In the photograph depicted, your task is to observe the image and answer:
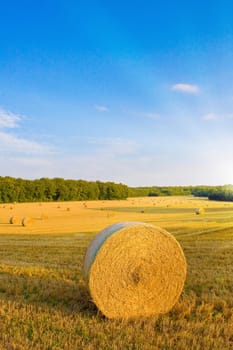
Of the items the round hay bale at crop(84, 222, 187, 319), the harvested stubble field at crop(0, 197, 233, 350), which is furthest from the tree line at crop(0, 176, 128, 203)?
the round hay bale at crop(84, 222, 187, 319)

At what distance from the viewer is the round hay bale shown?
613 cm

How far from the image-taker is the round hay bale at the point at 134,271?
6133mm

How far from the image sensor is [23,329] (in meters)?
5.38

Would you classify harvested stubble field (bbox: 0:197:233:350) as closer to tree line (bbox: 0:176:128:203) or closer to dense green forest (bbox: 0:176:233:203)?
tree line (bbox: 0:176:128:203)

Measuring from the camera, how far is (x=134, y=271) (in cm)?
637

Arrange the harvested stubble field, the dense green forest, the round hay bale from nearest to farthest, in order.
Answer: the harvested stubble field < the round hay bale < the dense green forest

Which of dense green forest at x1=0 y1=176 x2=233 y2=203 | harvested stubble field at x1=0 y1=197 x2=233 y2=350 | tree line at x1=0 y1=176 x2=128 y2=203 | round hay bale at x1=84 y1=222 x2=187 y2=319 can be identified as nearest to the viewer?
harvested stubble field at x1=0 y1=197 x2=233 y2=350

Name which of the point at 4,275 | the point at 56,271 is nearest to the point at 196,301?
the point at 56,271

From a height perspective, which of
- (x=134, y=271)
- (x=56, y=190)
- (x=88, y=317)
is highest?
(x=56, y=190)

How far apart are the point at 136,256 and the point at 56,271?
3.59m

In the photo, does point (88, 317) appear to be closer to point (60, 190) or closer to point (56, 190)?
point (56, 190)

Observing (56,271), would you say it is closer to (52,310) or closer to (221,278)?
(52,310)

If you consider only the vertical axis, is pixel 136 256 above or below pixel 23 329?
Answer: above

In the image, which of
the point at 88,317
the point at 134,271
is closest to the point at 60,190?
the point at 134,271
